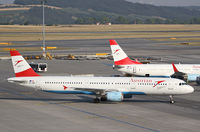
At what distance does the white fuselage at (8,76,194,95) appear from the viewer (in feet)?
182

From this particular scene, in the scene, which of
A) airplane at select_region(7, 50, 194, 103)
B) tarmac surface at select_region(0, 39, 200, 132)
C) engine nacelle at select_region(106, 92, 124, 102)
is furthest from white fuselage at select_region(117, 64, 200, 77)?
engine nacelle at select_region(106, 92, 124, 102)

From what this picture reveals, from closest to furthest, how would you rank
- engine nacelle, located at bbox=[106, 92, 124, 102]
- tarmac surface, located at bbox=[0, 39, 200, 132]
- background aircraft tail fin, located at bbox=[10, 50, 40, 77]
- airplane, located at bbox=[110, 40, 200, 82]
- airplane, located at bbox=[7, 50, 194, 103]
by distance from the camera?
tarmac surface, located at bbox=[0, 39, 200, 132] → engine nacelle, located at bbox=[106, 92, 124, 102] → airplane, located at bbox=[7, 50, 194, 103] → background aircraft tail fin, located at bbox=[10, 50, 40, 77] → airplane, located at bbox=[110, 40, 200, 82]

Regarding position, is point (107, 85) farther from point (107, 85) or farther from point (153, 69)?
point (153, 69)

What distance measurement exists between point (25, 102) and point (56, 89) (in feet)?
15.9

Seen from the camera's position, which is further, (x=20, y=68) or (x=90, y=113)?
(x=20, y=68)

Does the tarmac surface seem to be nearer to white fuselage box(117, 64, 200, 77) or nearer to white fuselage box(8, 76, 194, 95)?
white fuselage box(8, 76, 194, 95)

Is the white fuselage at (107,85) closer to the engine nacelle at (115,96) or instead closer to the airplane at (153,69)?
the engine nacelle at (115,96)

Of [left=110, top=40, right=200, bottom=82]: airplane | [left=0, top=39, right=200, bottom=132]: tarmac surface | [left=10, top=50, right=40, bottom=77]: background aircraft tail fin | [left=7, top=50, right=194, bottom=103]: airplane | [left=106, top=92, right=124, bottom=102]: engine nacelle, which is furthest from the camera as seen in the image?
A: [left=110, top=40, right=200, bottom=82]: airplane

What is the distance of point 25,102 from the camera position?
56719 millimetres

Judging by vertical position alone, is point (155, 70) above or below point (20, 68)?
below

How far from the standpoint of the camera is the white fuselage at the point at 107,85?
55.4 metres

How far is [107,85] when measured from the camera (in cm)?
5572

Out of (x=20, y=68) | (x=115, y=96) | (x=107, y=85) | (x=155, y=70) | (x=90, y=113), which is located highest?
(x=20, y=68)

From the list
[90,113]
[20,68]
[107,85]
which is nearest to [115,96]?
[107,85]
